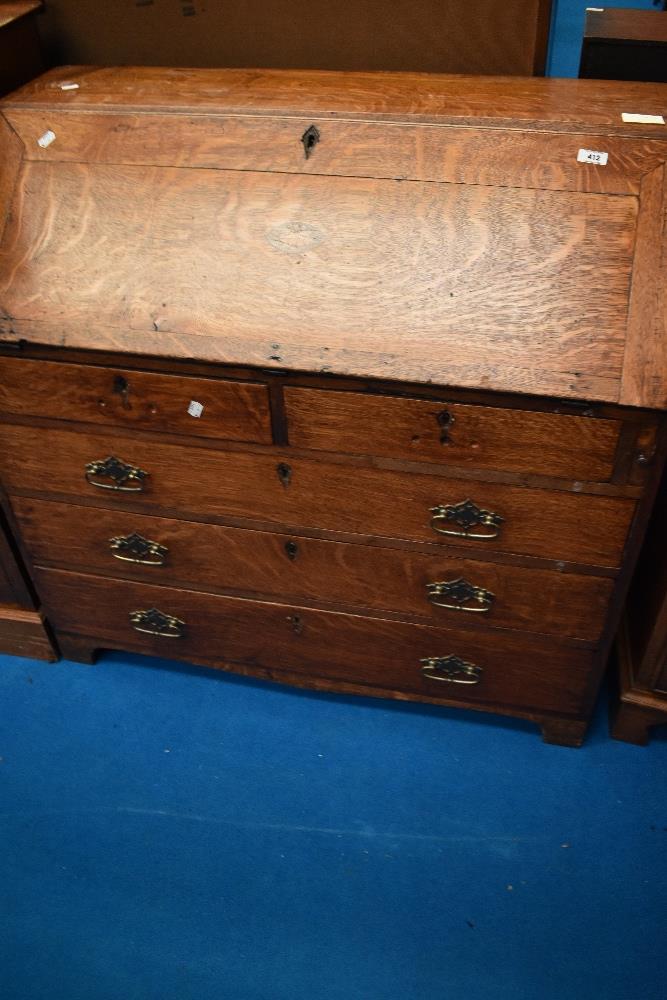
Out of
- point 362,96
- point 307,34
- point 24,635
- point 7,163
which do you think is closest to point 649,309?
point 362,96

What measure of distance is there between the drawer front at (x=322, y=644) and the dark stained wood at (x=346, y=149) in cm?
93

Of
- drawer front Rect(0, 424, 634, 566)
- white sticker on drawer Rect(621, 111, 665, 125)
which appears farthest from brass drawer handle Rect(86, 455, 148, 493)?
white sticker on drawer Rect(621, 111, 665, 125)

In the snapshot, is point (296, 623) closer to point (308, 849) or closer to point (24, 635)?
point (308, 849)

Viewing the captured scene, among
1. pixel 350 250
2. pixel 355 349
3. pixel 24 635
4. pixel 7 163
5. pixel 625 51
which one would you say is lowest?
pixel 24 635

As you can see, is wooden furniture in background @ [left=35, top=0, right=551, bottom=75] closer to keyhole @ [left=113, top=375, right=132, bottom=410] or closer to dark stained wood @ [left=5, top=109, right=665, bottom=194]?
dark stained wood @ [left=5, top=109, right=665, bottom=194]

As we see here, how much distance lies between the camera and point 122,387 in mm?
1586

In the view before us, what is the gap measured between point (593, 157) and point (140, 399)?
3.16 ft

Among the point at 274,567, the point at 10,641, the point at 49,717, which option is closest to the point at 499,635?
the point at 274,567

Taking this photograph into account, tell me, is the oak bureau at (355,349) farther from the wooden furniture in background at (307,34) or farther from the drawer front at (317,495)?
the wooden furniture in background at (307,34)

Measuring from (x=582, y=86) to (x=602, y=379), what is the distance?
788 millimetres

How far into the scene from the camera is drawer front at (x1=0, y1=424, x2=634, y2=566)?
154 centimetres

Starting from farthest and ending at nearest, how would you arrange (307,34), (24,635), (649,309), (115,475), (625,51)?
(24,635) < (307,34) < (625,51) < (115,475) < (649,309)

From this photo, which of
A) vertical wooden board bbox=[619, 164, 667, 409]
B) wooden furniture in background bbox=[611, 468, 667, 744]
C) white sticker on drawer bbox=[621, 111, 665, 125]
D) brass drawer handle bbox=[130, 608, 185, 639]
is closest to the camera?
vertical wooden board bbox=[619, 164, 667, 409]

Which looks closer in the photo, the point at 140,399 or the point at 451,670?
the point at 140,399
